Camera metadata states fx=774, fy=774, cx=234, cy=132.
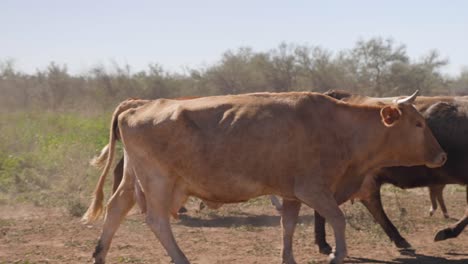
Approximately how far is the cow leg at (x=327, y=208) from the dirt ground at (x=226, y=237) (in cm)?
165

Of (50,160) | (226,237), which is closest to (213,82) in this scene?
(50,160)

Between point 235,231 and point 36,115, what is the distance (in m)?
18.5

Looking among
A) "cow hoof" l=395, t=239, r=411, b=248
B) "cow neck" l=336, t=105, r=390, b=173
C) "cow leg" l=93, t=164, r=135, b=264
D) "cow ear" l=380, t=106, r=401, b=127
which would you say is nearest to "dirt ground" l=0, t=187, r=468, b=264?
"cow hoof" l=395, t=239, r=411, b=248

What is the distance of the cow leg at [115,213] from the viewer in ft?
25.5

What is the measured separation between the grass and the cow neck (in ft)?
18.0

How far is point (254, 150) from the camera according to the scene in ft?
23.3

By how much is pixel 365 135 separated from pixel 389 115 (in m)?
0.31

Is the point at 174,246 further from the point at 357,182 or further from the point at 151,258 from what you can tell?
the point at 357,182

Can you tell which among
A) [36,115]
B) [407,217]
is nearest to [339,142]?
[407,217]

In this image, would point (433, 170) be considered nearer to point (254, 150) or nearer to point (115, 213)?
point (254, 150)

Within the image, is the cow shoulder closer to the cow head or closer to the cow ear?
the cow head

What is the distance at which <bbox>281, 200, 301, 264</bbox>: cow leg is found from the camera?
26.5ft

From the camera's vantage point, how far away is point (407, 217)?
454 inches

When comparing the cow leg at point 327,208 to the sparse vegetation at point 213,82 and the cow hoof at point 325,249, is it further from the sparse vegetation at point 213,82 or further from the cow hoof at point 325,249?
the sparse vegetation at point 213,82
